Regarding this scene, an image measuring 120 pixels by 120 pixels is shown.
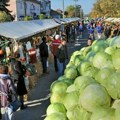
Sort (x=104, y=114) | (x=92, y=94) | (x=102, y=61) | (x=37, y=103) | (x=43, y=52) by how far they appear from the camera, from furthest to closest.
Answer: (x=43, y=52) → (x=37, y=103) → (x=102, y=61) → (x=92, y=94) → (x=104, y=114)

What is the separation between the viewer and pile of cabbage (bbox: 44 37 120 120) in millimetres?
3686

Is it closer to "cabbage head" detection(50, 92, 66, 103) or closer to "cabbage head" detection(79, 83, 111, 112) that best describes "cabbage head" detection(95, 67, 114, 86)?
"cabbage head" detection(79, 83, 111, 112)

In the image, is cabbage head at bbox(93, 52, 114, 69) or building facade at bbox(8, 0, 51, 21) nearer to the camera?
cabbage head at bbox(93, 52, 114, 69)

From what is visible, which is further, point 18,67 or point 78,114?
point 18,67

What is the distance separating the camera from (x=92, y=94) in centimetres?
386

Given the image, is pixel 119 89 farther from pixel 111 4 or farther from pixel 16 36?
pixel 111 4

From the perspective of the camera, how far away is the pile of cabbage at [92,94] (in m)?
3.69

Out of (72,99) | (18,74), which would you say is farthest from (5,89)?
(72,99)

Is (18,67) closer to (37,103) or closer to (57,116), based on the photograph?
(37,103)

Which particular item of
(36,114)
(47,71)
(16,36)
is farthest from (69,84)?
(47,71)

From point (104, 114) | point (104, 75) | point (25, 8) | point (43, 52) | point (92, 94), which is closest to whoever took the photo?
point (104, 114)

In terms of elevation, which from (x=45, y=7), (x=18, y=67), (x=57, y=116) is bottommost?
(x=18, y=67)

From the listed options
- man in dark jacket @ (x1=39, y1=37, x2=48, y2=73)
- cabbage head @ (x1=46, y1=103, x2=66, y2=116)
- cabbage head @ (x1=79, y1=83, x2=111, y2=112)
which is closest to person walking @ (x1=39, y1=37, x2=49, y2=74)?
man in dark jacket @ (x1=39, y1=37, x2=48, y2=73)

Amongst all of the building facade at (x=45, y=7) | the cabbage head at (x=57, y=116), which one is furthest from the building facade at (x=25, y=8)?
the cabbage head at (x=57, y=116)
